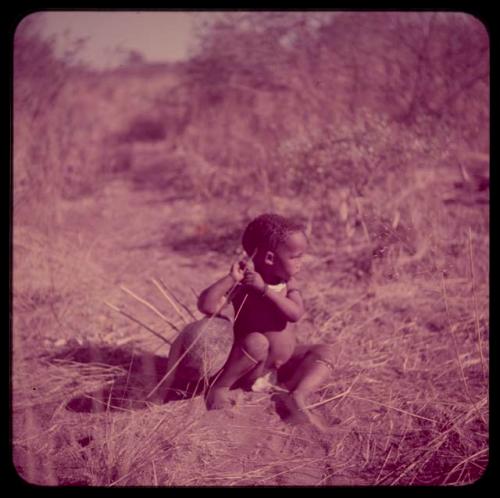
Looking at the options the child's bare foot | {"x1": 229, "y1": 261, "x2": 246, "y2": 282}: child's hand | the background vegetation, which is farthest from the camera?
the child's bare foot

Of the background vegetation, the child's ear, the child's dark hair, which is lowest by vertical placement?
the background vegetation

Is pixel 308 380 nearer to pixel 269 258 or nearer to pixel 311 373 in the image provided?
pixel 311 373

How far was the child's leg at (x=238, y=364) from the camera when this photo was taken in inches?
94.4

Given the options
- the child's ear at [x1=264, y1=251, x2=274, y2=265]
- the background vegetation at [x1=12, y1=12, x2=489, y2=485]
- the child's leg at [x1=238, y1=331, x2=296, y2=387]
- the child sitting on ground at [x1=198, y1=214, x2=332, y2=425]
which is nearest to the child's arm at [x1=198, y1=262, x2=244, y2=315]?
the child sitting on ground at [x1=198, y1=214, x2=332, y2=425]

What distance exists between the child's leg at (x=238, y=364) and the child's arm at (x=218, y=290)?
0.75 feet

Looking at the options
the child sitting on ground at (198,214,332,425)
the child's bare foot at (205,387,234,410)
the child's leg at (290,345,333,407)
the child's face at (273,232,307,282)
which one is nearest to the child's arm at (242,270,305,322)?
the child sitting on ground at (198,214,332,425)

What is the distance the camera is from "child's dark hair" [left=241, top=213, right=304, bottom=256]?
7.60 ft

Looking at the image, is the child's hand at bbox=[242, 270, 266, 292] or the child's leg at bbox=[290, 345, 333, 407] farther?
the child's leg at bbox=[290, 345, 333, 407]

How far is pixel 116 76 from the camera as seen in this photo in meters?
11.9

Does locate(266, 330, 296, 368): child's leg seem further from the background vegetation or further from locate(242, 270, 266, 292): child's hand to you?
locate(242, 270, 266, 292): child's hand

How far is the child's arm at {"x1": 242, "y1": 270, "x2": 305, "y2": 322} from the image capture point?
2.23m

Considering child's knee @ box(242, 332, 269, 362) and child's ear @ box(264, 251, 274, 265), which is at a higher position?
child's ear @ box(264, 251, 274, 265)

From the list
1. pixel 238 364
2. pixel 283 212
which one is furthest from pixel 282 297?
pixel 283 212

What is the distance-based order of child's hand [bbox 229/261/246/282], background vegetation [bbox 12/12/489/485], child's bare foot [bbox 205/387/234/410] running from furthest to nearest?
child's bare foot [bbox 205/387/234/410] < background vegetation [bbox 12/12/489/485] < child's hand [bbox 229/261/246/282]
